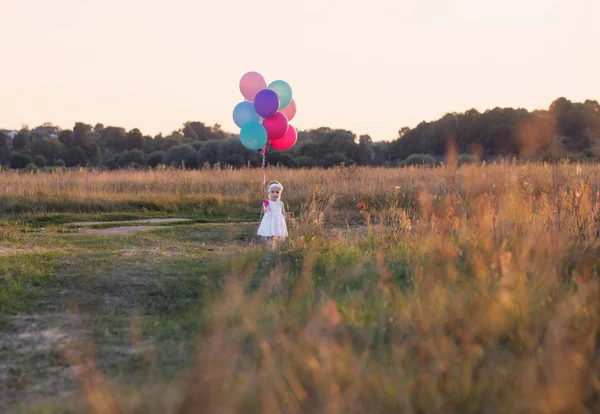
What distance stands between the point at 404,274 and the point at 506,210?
5.46ft

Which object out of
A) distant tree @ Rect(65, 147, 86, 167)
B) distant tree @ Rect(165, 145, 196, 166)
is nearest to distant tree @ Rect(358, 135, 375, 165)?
distant tree @ Rect(165, 145, 196, 166)

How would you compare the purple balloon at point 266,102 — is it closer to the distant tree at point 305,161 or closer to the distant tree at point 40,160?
the distant tree at point 305,161

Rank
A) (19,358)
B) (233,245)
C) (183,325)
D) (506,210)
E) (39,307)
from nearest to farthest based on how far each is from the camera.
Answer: (19,358), (183,325), (39,307), (506,210), (233,245)

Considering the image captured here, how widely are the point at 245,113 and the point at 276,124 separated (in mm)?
515

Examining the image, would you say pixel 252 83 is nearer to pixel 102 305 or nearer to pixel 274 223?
pixel 274 223

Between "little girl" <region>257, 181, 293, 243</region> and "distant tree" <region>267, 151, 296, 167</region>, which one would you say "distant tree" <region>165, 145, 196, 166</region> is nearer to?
Result: "distant tree" <region>267, 151, 296, 167</region>

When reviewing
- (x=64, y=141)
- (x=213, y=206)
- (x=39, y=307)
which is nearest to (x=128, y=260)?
(x=39, y=307)

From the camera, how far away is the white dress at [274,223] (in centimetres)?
872

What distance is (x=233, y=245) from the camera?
10016 mm

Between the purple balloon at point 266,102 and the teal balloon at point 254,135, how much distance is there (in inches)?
8.6

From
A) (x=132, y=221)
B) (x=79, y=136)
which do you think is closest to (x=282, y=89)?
(x=132, y=221)

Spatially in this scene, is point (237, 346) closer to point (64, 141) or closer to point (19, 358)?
point (19, 358)

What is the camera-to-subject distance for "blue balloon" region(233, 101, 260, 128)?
9484mm

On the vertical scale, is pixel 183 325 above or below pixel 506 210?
below
